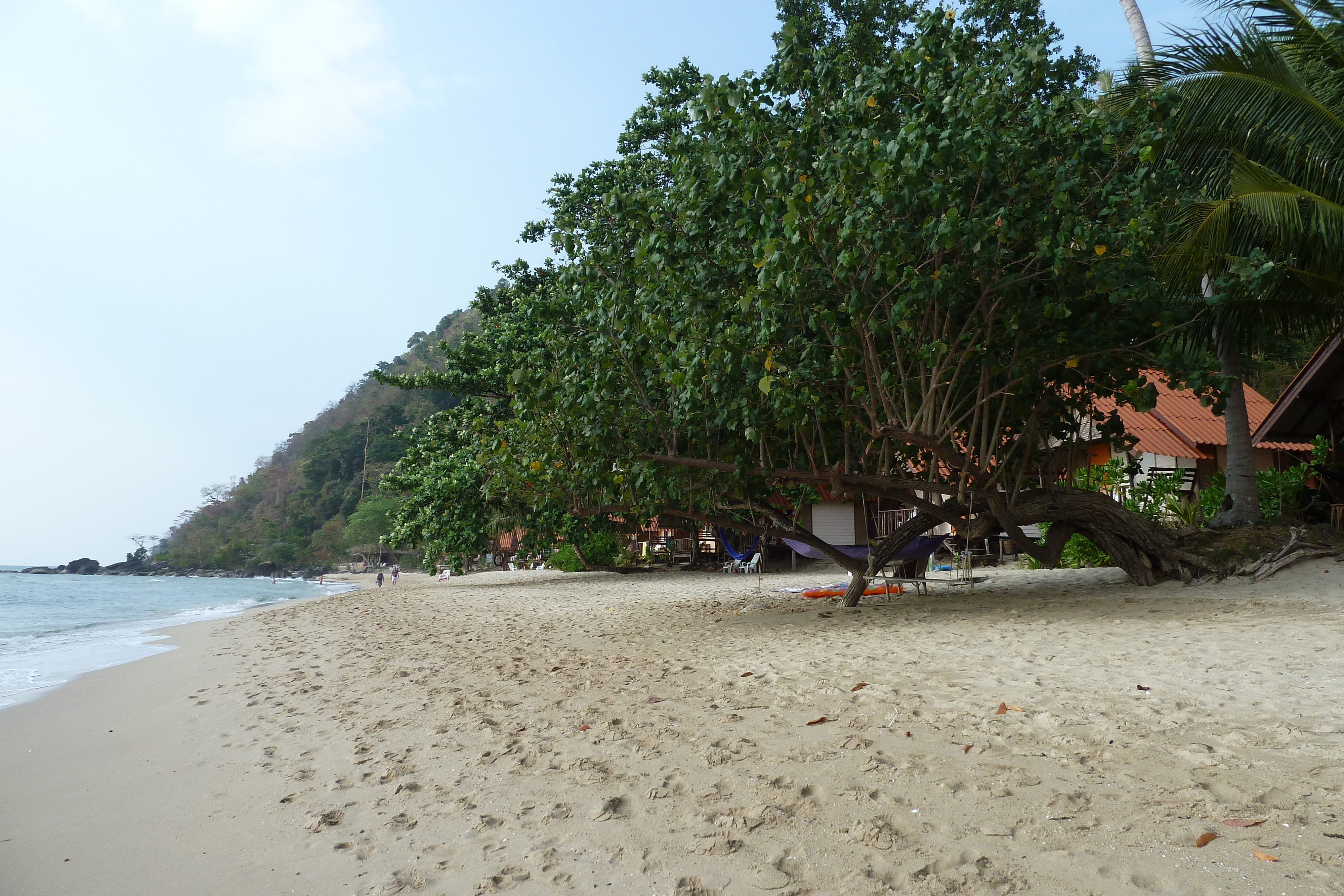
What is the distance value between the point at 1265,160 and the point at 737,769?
9.29 metres

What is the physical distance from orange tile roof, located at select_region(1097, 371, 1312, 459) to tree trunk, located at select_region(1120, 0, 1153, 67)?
5773 millimetres

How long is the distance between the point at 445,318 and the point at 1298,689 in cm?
7827

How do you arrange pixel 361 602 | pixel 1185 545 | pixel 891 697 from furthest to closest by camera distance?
pixel 361 602 → pixel 1185 545 → pixel 891 697

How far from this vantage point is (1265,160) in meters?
8.61

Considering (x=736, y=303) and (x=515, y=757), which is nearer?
(x=515, y=757)

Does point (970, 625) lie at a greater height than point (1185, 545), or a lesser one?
lesser

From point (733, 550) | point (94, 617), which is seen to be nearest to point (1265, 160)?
point (733, 550)

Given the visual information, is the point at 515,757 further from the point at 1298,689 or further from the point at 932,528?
the point at 932,528

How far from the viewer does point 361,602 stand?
17312 mm

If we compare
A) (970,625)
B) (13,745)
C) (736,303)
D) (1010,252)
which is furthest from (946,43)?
(13,745)

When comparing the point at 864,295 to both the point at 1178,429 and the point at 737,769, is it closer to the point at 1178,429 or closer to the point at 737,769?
the point at 737,769

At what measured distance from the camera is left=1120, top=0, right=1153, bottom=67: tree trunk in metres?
10.7

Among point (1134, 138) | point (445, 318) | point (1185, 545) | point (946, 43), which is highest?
point (445, 318)

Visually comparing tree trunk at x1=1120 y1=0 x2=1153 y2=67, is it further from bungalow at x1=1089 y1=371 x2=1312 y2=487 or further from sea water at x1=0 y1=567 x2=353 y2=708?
sea water at x1=0 y1=567 x2=353 y2=708
